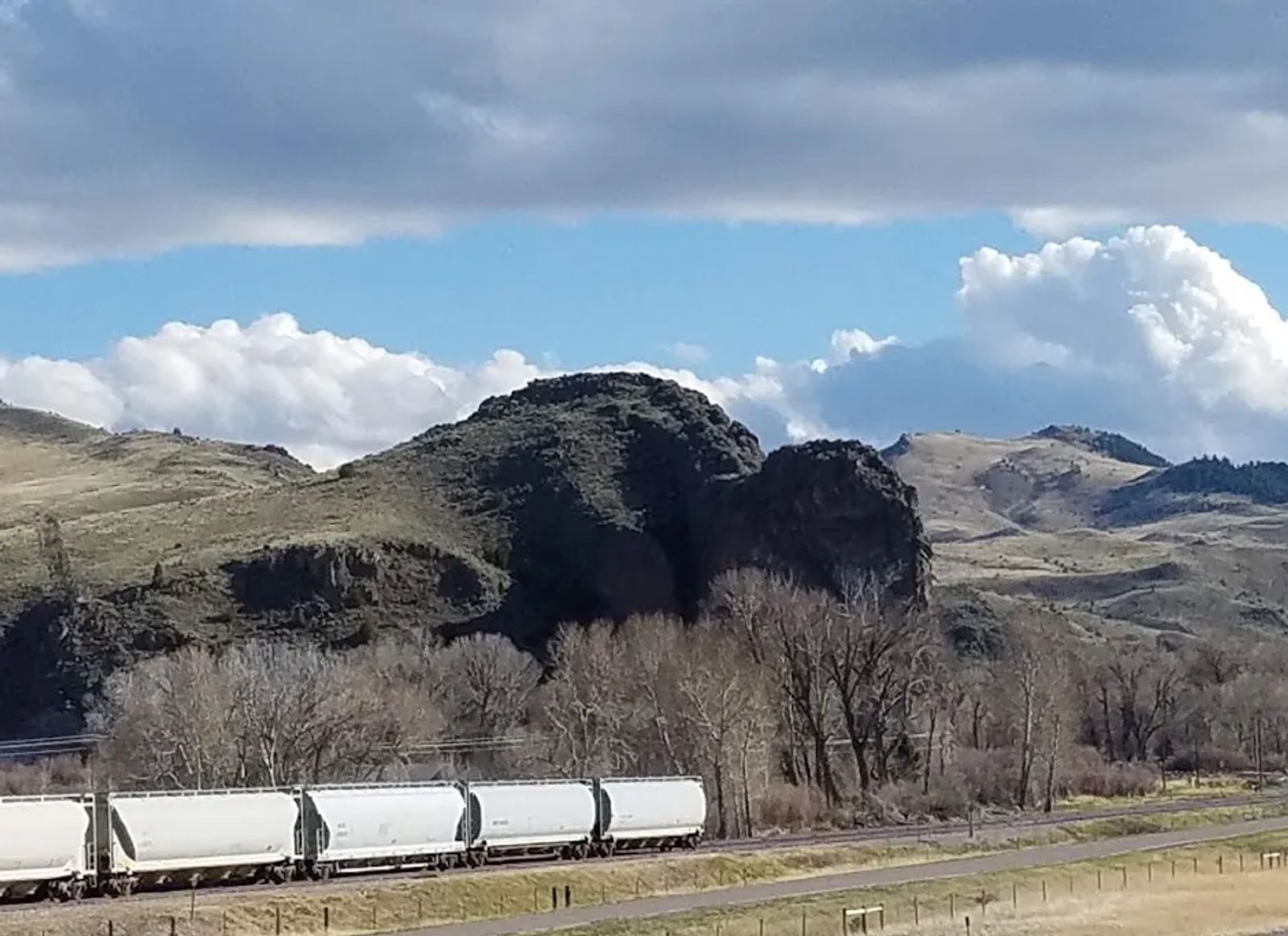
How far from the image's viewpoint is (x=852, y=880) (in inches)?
3103

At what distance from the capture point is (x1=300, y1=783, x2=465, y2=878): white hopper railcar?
7175 centimetres

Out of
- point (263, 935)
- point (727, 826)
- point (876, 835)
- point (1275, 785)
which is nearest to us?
point (263, 935)

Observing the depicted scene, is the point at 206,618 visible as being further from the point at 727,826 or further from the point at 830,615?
the point at 727,826

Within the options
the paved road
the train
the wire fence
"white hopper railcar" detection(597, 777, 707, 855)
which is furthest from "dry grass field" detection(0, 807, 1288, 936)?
"white hopper railcar" detection(597, 777, 707, 855)

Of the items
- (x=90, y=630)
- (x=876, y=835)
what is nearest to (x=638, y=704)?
(x=876, y=835)

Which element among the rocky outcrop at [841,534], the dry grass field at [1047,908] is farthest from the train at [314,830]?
the rocky outcrop at [841,534]

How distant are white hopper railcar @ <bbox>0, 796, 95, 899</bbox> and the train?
4cm

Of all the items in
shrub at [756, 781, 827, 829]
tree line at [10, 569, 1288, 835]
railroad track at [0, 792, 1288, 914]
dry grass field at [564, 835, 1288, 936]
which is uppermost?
tree line at [10, 569, 1288, 835]

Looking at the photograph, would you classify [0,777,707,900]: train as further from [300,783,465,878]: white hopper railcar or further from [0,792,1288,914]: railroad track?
[0,792,1288,914]: railroad track

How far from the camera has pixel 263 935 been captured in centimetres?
5841

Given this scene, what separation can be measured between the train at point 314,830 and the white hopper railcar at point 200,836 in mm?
35

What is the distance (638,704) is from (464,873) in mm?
55111

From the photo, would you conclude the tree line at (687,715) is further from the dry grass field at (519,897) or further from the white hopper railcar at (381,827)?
the white hopper railcar at (381,827)

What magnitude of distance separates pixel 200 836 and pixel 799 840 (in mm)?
35220
